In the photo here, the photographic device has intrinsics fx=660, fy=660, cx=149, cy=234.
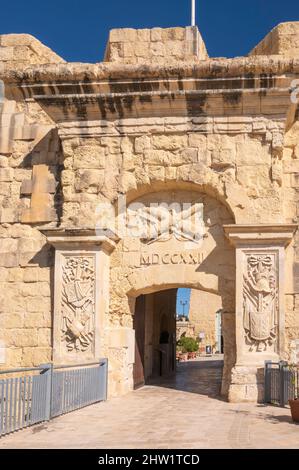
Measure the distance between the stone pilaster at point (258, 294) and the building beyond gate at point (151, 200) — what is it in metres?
0.02

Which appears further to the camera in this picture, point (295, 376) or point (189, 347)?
point (189, 347)

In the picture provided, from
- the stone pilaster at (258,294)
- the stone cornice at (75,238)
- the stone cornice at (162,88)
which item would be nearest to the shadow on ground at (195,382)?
the stone pilaster at (258,294)

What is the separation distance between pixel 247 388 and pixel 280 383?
667 millimetres

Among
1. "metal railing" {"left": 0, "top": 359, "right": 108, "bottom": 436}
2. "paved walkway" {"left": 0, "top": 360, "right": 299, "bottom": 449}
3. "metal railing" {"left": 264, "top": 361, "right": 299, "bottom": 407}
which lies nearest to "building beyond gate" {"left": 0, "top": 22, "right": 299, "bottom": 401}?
"metal railing" {"left": 264, "top": 361, "right": 299, "bottom": 407}

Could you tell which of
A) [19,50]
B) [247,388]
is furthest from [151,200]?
[19,50]

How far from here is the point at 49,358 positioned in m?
10.3

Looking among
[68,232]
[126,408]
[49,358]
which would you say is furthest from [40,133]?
[126,408]

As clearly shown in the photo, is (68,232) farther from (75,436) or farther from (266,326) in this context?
(75,436)

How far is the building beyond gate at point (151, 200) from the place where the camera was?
32.3ft

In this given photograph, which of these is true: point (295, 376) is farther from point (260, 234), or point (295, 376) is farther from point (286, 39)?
point (286, 39)

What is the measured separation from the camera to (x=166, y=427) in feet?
23.2

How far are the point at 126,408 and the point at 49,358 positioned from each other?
6.36 ft

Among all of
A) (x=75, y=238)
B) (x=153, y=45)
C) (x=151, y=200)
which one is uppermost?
(x=153, y=45)

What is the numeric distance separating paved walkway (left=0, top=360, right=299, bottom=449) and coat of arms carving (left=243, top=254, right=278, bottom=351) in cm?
106
